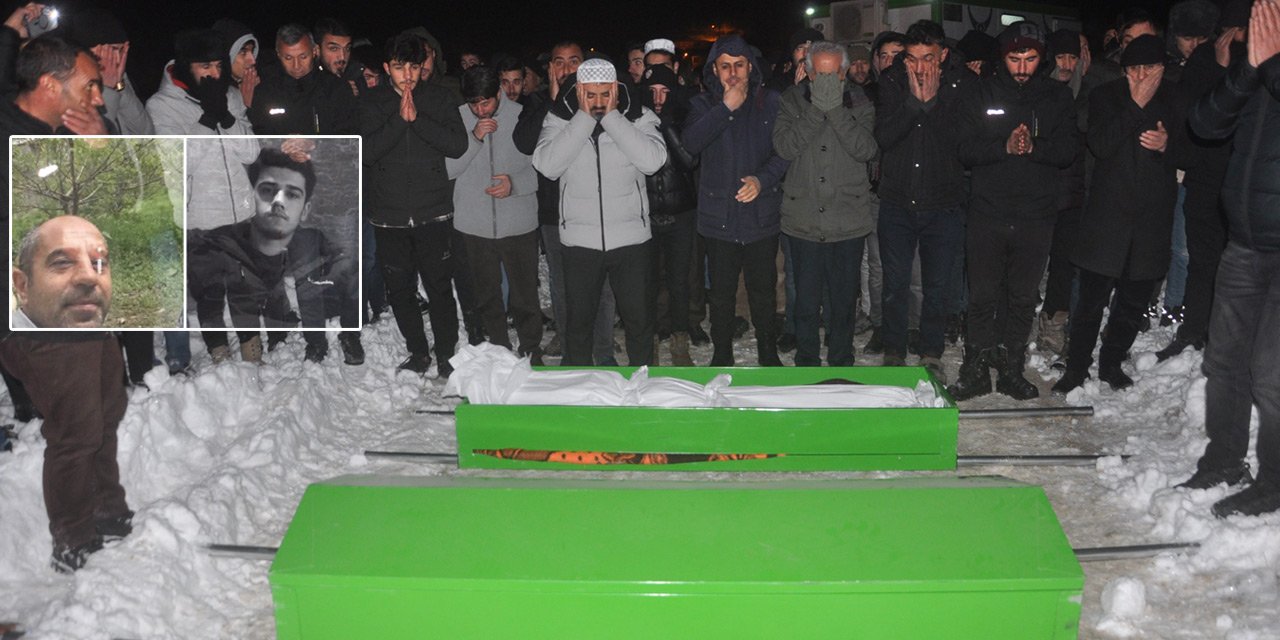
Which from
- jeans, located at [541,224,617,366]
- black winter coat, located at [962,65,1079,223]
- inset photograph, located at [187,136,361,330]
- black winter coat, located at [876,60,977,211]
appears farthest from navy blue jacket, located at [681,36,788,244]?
inset photograph, located at [187,136,361,330]

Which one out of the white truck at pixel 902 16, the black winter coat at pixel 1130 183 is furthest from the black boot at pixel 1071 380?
the white truck at pixel 902 16

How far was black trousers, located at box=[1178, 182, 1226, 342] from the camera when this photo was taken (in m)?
5.79

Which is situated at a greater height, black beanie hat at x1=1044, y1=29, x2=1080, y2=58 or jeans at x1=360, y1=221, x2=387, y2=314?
black beanie hat at x1=1044, y1=29, x2=1080, y2=58

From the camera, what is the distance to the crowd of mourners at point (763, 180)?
214 inches

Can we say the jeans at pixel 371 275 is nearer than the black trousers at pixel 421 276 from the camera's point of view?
No

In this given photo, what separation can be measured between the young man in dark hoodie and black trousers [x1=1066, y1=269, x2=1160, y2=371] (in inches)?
Result: 69.3

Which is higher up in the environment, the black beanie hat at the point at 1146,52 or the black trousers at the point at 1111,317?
the black beanie hat at the point at 1146,52

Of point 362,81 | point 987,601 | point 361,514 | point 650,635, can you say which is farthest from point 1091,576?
point 362,81

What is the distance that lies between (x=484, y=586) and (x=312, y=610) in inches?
19.5

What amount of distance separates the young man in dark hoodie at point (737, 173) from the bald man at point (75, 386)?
3.34m

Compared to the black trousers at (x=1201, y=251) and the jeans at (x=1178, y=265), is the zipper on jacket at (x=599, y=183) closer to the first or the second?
the black trousers at (x=1201, y=251)

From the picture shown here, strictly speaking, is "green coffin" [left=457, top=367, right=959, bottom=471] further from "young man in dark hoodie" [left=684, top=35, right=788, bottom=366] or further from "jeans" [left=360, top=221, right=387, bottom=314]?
"jeans" [left=360, top=221, right=387, bottom=314]

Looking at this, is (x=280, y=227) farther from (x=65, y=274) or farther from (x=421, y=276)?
(x=421, y=276)

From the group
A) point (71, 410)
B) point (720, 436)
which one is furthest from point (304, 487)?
point (720, 436)
